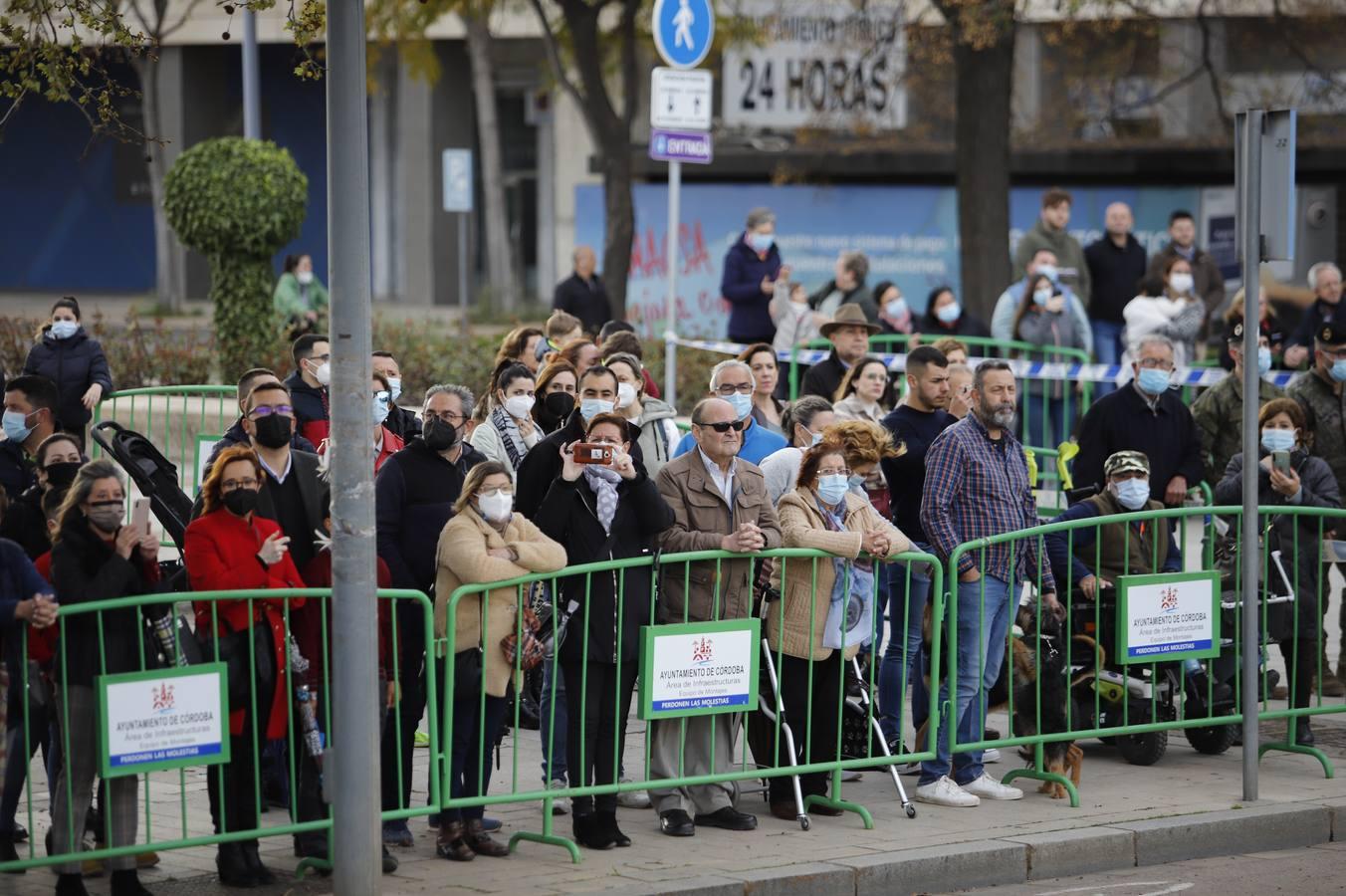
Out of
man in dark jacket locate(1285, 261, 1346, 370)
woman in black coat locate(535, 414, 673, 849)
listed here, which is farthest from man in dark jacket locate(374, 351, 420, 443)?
man in dark jacket locate(1285, 261, 1346, 370)

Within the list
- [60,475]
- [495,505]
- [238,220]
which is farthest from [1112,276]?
[60,475]

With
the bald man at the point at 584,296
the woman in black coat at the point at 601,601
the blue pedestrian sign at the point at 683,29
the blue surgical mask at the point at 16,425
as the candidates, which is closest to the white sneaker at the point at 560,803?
the woman in black coat at the point at 601,601

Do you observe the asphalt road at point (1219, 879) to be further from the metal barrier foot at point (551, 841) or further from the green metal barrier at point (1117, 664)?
the metal barrier foot at point (551, 841)

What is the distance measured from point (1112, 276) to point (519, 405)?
30.0 feet

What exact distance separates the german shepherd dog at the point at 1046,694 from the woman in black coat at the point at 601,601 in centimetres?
194

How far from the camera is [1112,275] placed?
17844 mm

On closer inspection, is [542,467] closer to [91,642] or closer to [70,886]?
[91,642]

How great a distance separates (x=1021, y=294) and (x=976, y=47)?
419 centimetres

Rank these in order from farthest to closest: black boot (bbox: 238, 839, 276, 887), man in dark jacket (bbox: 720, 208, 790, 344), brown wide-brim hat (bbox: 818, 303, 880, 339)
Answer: man in dark jacket (bbox: 720, 208, 790, 344), brown wide-brim hat (bbox: 818, 303, 880, 339), black boot (bbox: 238, 839, 276, 887)

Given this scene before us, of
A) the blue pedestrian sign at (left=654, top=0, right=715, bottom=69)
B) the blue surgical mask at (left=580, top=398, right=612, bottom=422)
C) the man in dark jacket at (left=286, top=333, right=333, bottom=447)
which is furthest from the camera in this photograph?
the blue pedestrian sign at (left=654, top=0, right=715, bottom=69)

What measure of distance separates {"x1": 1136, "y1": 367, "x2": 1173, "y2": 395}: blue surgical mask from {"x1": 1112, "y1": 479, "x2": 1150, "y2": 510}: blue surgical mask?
1.56m

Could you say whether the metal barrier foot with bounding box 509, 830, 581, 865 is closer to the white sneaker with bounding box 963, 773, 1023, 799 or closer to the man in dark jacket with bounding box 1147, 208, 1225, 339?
the white sneaker with bounding box 963, 773, 1023, 799

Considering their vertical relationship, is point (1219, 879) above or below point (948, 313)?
below

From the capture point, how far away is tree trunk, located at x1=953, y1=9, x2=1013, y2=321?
21.9m
